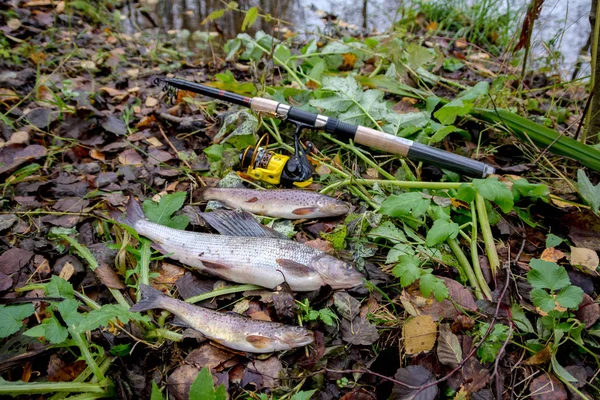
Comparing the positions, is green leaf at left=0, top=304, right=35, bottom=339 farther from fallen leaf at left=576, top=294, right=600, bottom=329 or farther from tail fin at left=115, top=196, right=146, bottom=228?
fallen leaf at left=576, top=294, right=600, bottom=329

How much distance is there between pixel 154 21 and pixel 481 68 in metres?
4.80

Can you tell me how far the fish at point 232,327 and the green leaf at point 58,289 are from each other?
345mm

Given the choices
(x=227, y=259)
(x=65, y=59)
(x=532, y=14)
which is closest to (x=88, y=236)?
(x=227, y=259)

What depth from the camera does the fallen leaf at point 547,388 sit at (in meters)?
1.96

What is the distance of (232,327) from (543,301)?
1583mm

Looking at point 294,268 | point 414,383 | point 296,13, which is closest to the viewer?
point 414,383

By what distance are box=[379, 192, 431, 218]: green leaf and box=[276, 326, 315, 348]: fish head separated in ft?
2.85

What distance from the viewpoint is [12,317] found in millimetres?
2045

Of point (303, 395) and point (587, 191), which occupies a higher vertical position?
point (587, 191)

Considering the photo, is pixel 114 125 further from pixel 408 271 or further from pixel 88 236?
pixel 408 271

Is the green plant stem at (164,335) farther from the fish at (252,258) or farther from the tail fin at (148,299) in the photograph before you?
the fish at (252,258)

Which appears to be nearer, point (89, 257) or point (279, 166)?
point (89, 257)

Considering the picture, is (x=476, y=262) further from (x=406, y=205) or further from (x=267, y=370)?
(x=267, y=370)

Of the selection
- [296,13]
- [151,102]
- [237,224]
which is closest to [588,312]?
[237,224]
